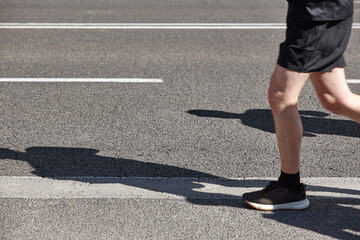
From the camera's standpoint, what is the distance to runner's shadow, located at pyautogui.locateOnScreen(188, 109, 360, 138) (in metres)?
5.20

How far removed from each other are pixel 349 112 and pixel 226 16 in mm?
6878

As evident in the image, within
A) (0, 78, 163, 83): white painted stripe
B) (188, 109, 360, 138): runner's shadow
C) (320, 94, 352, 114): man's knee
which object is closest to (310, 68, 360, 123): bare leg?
(320, 94, 352, 114): man's knee

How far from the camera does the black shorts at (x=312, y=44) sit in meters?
3.38

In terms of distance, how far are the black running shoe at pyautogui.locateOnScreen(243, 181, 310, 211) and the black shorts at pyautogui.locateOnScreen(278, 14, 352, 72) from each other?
0.77 meters

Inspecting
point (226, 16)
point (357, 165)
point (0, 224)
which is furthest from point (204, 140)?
point (226, 16)

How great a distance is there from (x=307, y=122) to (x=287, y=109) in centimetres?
198

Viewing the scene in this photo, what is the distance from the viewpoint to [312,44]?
338 cm

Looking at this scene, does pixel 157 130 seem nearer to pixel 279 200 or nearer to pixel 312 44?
pixel 279 200

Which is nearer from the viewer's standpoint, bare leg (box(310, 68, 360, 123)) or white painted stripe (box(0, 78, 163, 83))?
bare leg (box(310, 68, 360, 123))

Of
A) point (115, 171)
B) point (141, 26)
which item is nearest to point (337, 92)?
point (115, 171)

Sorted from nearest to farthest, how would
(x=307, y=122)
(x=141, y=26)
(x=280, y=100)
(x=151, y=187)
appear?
(x=280, y=100) → (x=151, y=187) → (x=307, y=122) → (x=141, y=26)

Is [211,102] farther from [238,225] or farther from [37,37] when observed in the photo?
[37,37]

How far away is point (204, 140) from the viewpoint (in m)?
4.94

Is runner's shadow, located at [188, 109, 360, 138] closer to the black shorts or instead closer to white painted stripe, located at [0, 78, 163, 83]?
white painted stripe, located at [0, 78, 163, 83]
